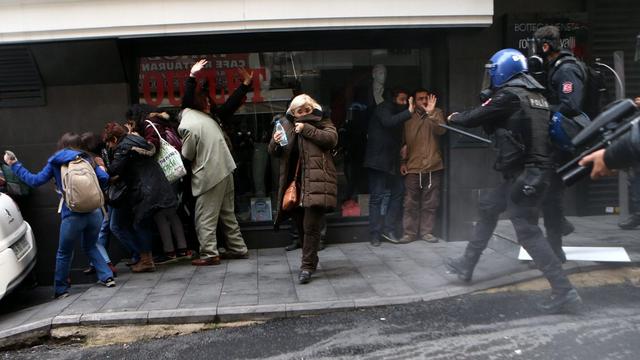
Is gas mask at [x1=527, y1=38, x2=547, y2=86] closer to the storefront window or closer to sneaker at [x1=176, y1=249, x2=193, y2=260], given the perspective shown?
the storefront window

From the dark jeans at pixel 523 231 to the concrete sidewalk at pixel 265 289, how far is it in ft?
2.05

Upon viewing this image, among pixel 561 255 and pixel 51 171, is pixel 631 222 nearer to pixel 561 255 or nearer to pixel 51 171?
pixel 561 255

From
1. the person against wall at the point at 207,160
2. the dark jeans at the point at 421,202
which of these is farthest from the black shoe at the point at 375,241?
the person against wall at the point at 207,160

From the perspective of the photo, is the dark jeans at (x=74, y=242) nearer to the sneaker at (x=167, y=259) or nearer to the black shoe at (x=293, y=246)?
the sneaker at (x=167, y=259)

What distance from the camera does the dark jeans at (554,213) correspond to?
5.43 metres

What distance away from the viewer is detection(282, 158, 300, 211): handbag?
18.8 ft

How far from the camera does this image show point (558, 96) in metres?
5.51

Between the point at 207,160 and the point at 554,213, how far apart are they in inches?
152

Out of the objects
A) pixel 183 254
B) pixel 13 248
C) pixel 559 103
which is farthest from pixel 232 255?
pixel 559 103

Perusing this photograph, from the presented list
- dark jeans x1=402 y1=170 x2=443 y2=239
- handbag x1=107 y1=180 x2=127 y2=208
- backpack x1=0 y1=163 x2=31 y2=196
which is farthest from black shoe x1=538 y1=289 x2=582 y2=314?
backpack x1=0 y1=163 x2=31 y2=196

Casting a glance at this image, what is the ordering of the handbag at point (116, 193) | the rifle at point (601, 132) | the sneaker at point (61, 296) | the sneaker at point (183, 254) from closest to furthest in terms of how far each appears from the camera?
the rifle at point (601, 132) → the sneaker at point (61, 296) → the handbag at point (116, 193) → the sneaker at point (183, 254)

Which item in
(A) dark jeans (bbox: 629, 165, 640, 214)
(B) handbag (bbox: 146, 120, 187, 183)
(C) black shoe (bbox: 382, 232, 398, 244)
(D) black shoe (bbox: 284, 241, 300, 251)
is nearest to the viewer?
(B) handbag (bbox: 146, 120, 187, 183)

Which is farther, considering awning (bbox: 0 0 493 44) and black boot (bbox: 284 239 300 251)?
black boot (bbox: 284 239 300 251)

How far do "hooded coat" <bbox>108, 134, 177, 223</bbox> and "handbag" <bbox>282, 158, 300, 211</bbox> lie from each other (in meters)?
1.35
